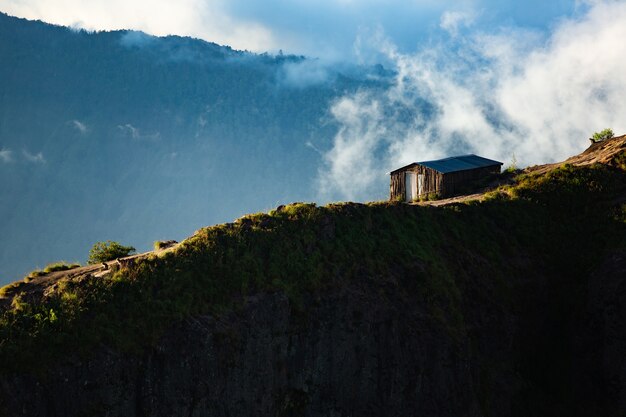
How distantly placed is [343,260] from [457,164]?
23838 mm

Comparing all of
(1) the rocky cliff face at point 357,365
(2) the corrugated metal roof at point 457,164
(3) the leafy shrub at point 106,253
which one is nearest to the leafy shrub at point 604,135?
(2) the corrugated metal roof at point 457,164

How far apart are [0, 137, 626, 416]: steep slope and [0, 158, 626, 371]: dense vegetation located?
0.09 metres

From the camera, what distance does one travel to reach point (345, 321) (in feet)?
87.4

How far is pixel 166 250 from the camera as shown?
26906 millimetres

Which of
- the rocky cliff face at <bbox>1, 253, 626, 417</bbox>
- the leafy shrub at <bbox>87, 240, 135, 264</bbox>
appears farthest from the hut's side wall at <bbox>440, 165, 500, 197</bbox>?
the leafy shrub at <bbox>87, 240, 135, 264</bbox>

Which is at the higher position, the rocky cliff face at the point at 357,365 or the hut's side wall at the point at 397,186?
the hut's side wall at the point at 397,186

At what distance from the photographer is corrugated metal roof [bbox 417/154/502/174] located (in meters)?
46.8

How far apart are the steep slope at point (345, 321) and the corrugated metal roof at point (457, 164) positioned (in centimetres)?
1014

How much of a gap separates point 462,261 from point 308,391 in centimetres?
1241

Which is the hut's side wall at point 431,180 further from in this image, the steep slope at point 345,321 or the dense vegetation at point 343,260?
the steep slope at point 345,321

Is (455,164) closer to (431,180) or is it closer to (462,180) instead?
(462,180)

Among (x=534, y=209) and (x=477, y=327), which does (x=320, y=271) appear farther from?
(x=534, y=209)

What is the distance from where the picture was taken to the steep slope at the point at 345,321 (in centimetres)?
2186

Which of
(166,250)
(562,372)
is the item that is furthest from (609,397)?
(166,250)
